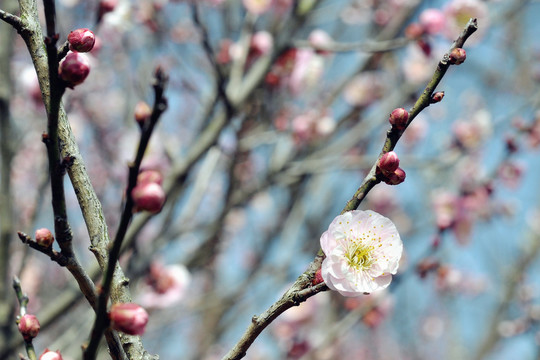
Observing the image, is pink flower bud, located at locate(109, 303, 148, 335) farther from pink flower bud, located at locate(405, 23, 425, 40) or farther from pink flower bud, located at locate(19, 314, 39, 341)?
pink flower bud, located at locate(405, 23, 425, 40)

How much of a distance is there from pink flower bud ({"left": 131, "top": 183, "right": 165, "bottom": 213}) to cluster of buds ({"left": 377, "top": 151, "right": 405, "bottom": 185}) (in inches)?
16.3

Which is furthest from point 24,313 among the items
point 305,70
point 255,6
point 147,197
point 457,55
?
point 305,70

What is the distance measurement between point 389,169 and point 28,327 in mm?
713

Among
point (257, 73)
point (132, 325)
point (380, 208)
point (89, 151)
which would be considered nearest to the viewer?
point (132, 325)

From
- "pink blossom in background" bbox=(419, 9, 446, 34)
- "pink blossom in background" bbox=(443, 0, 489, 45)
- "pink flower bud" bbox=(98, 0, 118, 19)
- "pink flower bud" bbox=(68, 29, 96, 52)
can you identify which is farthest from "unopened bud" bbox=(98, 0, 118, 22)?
"pink blossom in background" bbox=(443, 0, 489, 45)

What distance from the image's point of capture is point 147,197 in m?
0.62

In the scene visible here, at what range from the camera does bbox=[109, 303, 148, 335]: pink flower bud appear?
26.3 inches

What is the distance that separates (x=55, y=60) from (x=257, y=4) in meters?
2.26

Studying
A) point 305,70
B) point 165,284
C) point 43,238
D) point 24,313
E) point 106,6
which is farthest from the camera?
point 305,70

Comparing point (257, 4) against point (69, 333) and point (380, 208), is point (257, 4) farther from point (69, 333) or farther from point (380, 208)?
point (380, 208)

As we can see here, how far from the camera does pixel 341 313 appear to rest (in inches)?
132

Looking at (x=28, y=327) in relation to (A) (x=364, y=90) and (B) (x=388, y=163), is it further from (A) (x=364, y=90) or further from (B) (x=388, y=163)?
(A) (x=364, y=90)

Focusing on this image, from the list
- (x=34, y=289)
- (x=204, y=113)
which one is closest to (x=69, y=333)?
(x=204, y=113)

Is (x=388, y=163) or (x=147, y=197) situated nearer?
(x=147, y=197)
